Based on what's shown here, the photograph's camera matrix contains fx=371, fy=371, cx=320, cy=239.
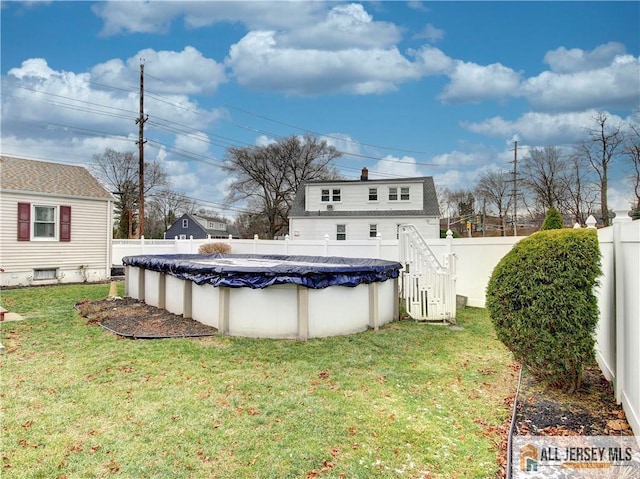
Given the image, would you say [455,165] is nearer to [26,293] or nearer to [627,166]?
[627,166]

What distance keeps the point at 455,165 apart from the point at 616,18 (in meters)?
23.4

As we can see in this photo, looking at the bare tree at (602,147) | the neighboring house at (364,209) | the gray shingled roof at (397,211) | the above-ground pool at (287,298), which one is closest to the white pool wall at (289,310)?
the above-ground pool at (287,298)

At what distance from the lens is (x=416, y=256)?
689 centimetres

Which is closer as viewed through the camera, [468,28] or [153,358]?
[153,358]

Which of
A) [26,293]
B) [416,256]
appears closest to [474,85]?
[416,256]

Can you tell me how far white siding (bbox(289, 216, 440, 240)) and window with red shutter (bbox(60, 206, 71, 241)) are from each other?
40.3 ft

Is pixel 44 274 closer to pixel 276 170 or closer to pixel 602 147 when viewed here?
pixel 276 170

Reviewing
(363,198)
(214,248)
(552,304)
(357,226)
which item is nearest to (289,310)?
(552,304)

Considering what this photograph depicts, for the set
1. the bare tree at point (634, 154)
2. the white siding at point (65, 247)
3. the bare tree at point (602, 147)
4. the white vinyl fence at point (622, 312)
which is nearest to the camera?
the white vinyl fence at point (622, 312)

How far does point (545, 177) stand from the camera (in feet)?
88.0

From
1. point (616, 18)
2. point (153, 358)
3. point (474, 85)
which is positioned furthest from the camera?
point (474, 85)

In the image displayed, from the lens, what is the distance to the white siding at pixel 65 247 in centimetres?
1082

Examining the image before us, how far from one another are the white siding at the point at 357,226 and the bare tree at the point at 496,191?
1354 centimetres

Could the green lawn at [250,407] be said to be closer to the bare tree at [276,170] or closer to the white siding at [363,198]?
the white siding at [363,198]
